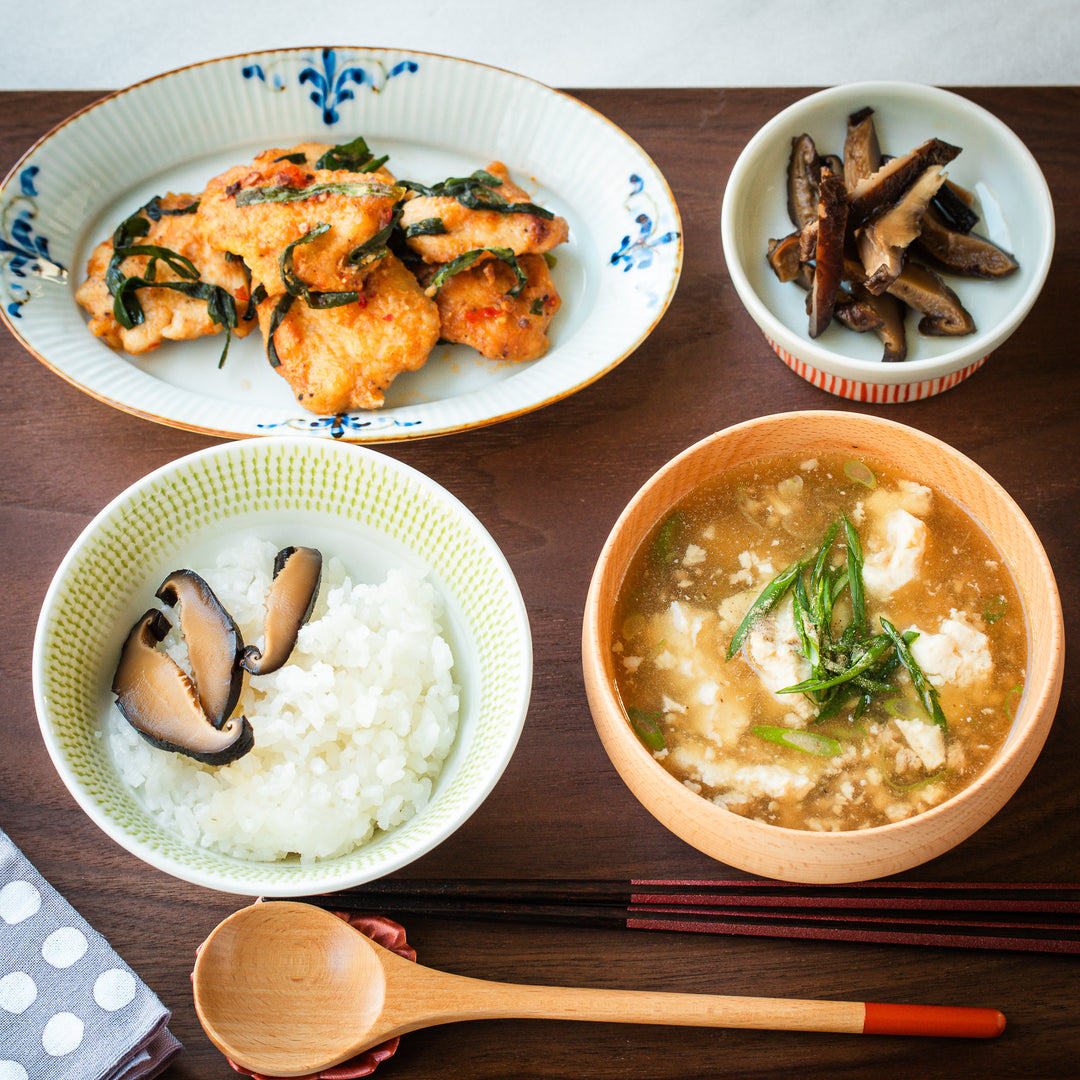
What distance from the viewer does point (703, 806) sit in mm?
1289

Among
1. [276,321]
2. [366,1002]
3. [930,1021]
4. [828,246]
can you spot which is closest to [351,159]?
[276,321]

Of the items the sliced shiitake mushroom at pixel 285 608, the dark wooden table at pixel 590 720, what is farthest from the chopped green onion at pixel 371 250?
the sliced shiitake mushroom at pixel 285 608

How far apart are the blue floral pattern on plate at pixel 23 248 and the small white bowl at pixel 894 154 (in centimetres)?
130

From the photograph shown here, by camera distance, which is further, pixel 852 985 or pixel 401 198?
pixel 401 198

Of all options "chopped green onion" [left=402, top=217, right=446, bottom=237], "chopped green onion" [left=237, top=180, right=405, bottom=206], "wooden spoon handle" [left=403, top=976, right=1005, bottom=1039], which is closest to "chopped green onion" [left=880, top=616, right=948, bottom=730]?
"wooden spoon handle" [left=403, top=976, right=1005, bottom=1039]

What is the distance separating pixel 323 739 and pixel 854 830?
78 centimetres

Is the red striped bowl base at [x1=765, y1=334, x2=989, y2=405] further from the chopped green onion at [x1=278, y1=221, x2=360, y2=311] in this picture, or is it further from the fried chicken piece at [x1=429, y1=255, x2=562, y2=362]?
the chopped green onion at [x1=278, y1=221, x2=360, y2=311]

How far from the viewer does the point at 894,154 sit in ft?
6.37

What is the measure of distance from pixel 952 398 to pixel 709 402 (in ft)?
1.48

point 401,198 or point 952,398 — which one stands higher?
point 401,198

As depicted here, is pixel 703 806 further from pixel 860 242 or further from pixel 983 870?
pixel 860 242

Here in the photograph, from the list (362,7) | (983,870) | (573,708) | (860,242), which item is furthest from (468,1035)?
(362,7)

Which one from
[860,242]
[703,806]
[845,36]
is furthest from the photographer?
[845,36]

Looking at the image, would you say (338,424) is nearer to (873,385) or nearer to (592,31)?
(873,385)
